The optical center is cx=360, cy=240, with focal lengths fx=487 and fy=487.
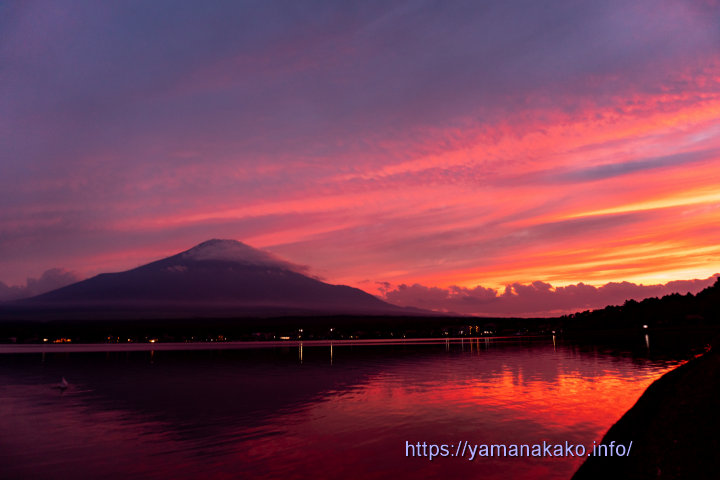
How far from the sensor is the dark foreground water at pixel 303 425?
786 inches

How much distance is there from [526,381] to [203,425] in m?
31.3

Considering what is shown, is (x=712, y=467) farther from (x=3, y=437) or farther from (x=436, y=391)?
(x=3, y=437)

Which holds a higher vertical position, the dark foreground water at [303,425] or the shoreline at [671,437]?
the shoreline at [671,437]

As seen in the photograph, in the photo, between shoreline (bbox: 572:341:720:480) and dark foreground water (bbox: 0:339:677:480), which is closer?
shoreline (bbox: 572:341:720:480)

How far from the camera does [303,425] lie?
28203 millimetres

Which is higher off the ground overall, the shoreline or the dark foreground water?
the shoreline

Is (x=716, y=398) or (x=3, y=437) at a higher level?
(x=716, y=398)

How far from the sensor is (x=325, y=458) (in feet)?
69.2

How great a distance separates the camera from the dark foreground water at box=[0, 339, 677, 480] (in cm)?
1995

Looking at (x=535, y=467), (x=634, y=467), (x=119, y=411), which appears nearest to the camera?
(x=634, y=467)

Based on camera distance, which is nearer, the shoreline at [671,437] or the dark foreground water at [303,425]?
the shoreline at [671,437]

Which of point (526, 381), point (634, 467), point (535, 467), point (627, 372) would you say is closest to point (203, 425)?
point (535, 467)

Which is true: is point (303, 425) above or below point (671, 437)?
below

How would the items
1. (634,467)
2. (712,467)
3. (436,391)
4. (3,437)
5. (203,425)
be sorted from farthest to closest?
1. (436,391)
2. (203,425)
3. (3,437)
4. (634,467)
5. (712,467)
